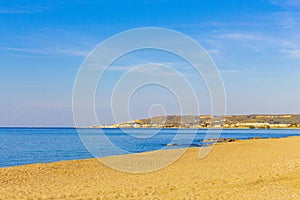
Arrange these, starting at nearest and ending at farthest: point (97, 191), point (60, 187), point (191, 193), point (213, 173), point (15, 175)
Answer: point (191, 193) < point (97, 191) < point (60, 187) < point (213, 173) < point (15, 175)

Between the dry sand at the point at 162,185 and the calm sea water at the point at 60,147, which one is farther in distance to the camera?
the calm sea water at the point at 60,147

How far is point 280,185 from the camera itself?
12.7 m

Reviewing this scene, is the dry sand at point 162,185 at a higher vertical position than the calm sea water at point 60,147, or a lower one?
higher

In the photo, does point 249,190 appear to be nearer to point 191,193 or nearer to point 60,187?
point 191,193

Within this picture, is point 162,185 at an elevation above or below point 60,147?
above

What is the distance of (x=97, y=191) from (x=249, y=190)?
4680 millimetres

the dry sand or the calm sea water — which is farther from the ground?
the dry sand

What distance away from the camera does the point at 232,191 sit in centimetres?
1197

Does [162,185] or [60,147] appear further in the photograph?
[60,147]

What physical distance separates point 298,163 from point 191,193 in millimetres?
7642

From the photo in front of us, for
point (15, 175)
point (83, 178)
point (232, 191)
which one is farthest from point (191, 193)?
point (15, 175)

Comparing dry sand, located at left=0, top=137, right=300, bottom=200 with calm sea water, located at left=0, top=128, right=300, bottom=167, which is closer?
dry sand, located at left=0, top=137, right=300, bottom=200

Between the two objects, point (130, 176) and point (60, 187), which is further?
point (130, 176)

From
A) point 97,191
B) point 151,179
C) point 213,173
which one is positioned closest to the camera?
point 97,191
